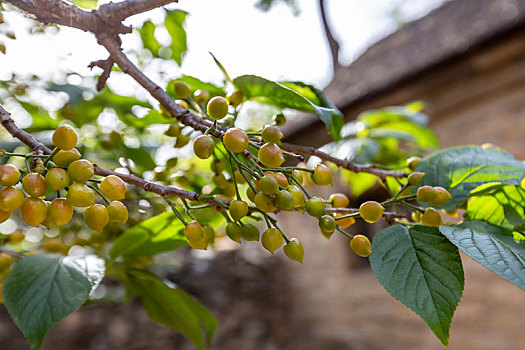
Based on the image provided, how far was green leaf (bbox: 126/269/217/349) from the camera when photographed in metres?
0.97

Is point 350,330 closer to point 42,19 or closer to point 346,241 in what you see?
point 346,241

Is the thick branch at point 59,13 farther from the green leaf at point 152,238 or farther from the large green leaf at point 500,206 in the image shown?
the large green leaf at point 500,206

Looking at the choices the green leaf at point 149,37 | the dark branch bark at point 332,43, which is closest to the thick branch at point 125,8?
the green leaf at point 149,37

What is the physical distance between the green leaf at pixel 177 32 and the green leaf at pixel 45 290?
61 centimetres

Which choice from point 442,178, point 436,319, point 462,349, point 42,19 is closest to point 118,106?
point 42,19

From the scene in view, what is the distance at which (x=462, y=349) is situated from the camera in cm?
345

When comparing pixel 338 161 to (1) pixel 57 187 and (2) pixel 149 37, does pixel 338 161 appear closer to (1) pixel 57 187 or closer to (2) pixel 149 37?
(1) pixel 57 187

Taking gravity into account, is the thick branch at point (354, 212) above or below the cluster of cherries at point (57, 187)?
below

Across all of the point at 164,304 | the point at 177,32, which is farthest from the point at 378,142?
the point at 164,304

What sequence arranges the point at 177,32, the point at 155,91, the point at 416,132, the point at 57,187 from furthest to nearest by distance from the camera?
the point at 416,132 → the point at 177,32 → the point at 155,91 → the point at 57,187

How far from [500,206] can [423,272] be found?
255mm

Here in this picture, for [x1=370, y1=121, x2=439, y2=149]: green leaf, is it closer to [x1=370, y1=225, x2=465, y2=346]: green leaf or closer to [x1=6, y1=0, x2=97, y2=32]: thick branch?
[x1=370, y1=225, x2=465, y2=346]: green leaf

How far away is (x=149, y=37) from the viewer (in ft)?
3.93

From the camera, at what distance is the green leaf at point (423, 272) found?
1.92 feet
